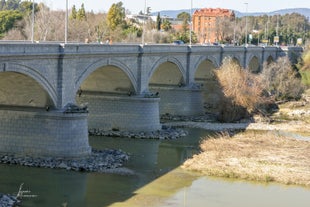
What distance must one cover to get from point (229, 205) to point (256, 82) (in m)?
29.7

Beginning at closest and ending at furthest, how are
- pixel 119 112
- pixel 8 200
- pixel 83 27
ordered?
1. pixel 8 200
2. pixel 119 112
3. pixel 83 27

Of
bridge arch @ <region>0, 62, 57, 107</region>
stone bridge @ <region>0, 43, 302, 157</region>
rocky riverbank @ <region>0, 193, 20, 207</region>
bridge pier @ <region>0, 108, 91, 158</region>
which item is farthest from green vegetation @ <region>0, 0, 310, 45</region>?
rocky riverbank @ <region>0, 193, 20, 207</region>

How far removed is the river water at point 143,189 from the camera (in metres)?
24.8

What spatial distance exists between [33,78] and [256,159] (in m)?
12.5

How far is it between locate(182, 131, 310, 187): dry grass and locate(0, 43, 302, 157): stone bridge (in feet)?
19.2

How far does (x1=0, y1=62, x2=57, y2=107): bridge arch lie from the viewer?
27.5m

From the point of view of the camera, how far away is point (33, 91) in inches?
1232

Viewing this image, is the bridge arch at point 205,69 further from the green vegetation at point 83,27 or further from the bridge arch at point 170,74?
the green vegetation at point 83,27

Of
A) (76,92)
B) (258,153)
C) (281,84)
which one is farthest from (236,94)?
(76,92)

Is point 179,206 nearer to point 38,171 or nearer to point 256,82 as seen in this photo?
point 38,171

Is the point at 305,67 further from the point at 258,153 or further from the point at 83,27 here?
the point at 258,153

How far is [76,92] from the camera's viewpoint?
1407 inches

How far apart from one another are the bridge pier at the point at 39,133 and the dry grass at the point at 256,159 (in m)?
6.00

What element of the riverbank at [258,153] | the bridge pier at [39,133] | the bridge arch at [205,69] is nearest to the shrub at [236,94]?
the riverbank at [258,153]
